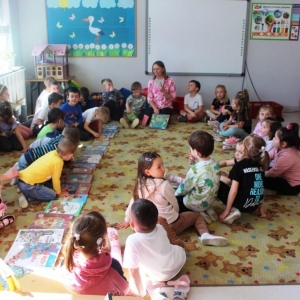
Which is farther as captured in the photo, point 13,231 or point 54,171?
point 54,171

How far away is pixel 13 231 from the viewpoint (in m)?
2.29

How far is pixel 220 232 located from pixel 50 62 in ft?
12.4

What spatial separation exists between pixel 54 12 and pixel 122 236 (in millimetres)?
3917

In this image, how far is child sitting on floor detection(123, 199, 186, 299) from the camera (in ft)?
5.46

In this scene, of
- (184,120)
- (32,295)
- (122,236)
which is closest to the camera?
(32,295)

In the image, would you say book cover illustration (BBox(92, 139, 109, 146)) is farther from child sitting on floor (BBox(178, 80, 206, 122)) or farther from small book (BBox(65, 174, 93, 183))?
child sitting on floor (BBox(178, 80, 206, 122))

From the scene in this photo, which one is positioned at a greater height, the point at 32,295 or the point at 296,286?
the point at 32,295

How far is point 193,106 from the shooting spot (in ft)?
16.4

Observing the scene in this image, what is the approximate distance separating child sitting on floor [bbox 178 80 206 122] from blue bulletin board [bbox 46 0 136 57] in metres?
1.05

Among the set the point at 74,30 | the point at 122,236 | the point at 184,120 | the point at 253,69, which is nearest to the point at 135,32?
the point at 74,30

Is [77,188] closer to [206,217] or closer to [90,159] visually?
[90,159]

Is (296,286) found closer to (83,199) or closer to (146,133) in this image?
(83,199)

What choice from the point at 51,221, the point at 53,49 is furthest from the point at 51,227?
the point at 53,49

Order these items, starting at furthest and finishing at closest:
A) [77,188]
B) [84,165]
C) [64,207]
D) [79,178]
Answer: [84,165] < [79,178] < [77,188] < [64,207]
